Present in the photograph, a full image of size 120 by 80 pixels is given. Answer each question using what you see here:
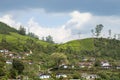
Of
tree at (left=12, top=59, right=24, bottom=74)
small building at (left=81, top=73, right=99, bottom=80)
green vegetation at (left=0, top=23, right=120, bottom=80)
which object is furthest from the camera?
tree at (left=12, top=59, right=24, bottom=74)

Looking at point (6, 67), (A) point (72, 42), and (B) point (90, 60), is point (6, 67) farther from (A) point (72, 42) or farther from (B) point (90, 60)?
(A) point (72, 42)

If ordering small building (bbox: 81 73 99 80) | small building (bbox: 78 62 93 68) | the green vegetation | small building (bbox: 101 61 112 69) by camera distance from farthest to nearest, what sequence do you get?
small building (bbox: 101 61 112 69), small building (bbox: 78 62 93 68), the green vegetation, small building (bbox: 81 73 99 80)

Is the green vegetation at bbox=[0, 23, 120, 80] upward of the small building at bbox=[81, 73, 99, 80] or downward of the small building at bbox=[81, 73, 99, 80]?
upward

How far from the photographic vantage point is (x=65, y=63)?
10825cm

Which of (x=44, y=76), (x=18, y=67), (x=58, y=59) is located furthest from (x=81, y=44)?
(x=18, y=67)

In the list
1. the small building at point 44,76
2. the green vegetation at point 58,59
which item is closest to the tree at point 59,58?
the green vegetation at point 58,59

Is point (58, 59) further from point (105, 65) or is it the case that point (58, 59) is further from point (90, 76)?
point (90, 76)

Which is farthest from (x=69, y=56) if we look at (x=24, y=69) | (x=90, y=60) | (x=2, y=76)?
(x=2, y=76)

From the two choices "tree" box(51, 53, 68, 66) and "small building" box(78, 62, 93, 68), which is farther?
"small building" box(78, 62, 93, 68)

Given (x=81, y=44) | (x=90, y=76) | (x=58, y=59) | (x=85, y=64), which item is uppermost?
(x=81, y=44)

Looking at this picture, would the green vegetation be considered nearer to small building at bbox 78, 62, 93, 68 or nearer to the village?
the village

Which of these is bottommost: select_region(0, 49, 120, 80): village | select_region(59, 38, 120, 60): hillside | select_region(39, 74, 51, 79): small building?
select_region(39, 74, 51, 79): small building

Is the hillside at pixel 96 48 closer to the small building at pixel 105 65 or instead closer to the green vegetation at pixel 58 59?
the green vegetation at pixel 58 59

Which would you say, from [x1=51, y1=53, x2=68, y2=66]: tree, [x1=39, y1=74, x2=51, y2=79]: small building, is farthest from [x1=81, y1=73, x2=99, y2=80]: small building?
[x1=51, y1=53, x2=68, y2=66]: tree
